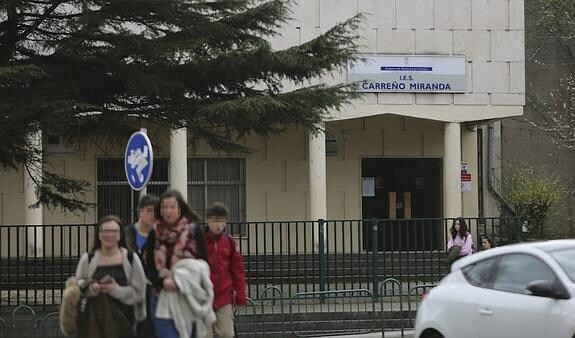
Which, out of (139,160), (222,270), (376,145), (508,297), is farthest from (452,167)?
(508,297)

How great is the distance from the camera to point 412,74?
22469mm

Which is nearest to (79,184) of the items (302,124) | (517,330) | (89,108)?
(89,108)

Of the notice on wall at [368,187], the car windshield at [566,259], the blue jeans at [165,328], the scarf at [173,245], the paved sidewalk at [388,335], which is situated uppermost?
the notice on wall at [368,187]

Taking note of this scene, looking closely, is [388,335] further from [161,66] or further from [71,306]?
[71,306]

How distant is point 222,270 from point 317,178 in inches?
530

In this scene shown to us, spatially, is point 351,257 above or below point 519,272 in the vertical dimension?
below

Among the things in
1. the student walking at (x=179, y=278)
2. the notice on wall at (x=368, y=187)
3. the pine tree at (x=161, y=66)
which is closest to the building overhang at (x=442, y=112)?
the notice on wall at (x=368, y=187)

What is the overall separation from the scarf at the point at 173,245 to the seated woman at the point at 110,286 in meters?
0.19

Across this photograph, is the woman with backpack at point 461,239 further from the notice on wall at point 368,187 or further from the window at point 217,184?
the window at point 217,184

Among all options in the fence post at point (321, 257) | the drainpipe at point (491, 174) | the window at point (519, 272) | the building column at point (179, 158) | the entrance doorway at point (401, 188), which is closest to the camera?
the window at point (519, 272)

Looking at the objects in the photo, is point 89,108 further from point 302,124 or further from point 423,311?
point 423,311

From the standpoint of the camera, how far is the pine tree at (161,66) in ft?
38.8

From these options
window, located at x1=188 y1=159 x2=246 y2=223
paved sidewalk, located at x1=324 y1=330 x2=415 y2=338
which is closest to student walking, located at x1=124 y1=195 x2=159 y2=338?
paved sidewalk, located at x1=324 y1=330 x2=415 y2=338

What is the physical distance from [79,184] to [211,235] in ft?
17.8
